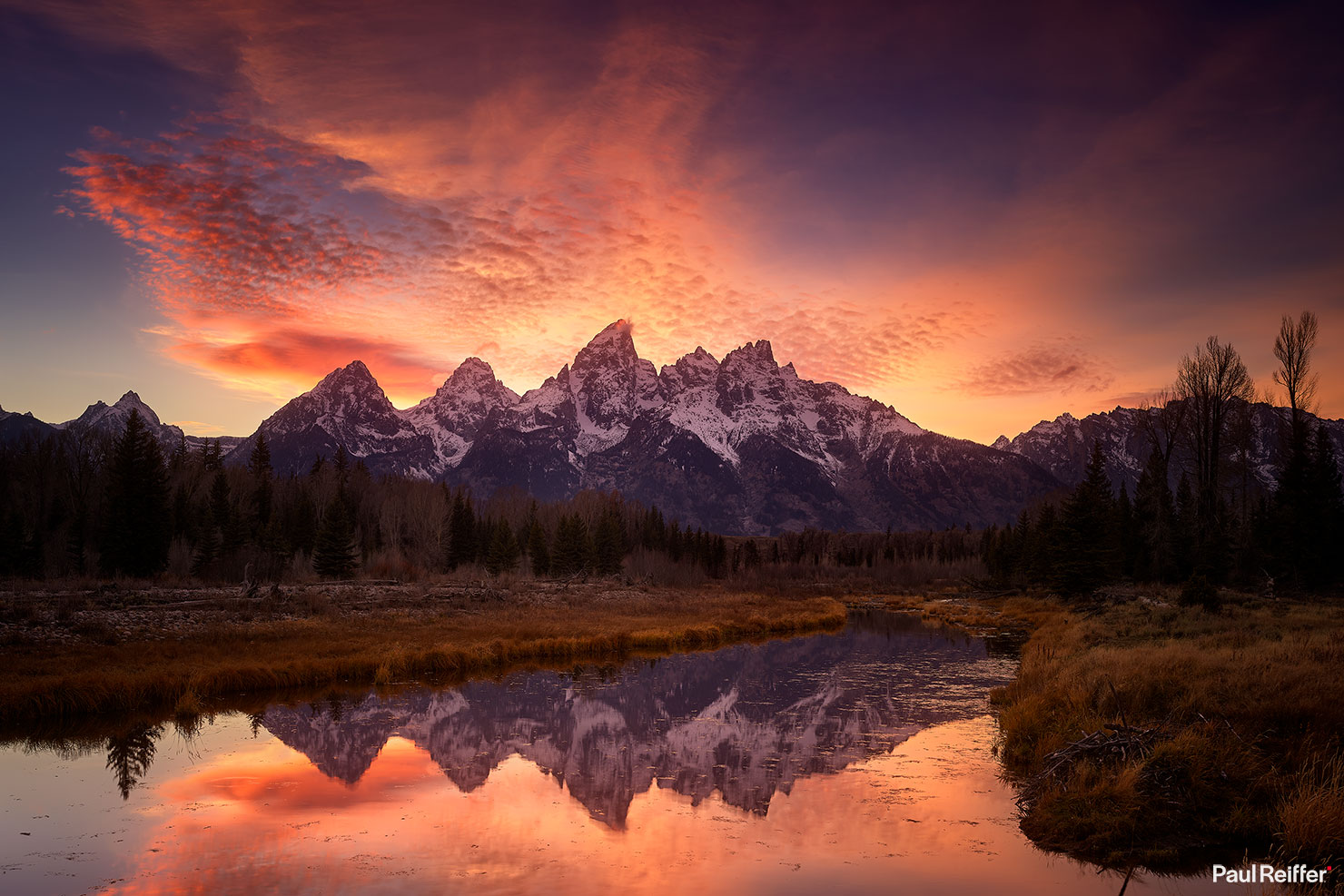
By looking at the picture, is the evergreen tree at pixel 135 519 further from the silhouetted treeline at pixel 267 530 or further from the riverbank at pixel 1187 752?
the riverbank at pixel 1187 752

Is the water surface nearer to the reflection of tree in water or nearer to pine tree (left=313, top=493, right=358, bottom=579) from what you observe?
the reflection of tree in water

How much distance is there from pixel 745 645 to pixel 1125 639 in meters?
23.2

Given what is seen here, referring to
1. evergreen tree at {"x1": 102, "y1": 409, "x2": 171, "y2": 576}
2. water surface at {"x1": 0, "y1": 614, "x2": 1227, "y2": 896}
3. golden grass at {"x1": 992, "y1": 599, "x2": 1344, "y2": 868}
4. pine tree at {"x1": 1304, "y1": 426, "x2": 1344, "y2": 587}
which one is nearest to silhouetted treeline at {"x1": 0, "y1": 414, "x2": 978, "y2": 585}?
evergreen tree at {"x1": 102, "y1": 409, "x2": 171, "y2": 576}

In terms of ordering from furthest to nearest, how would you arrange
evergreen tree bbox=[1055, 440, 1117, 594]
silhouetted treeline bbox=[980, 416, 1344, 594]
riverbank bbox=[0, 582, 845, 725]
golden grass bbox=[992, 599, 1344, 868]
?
evergreen tree bbox=[1055, 440, 1117, 594]
silhouetted treeline bbox=[980, 416, 1344, 594]
riverbank bbox=[0, 582, 845, 725]
golden grass bbox=[992, 599, 1344, 868]

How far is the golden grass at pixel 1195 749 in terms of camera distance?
12.7 metres

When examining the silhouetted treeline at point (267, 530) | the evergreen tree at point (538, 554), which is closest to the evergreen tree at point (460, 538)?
the silhouetted treeline at point (267, 530)

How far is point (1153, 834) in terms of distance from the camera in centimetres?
1299

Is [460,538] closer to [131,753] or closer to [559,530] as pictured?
[559,530]

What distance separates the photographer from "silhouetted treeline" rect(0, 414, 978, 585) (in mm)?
58562

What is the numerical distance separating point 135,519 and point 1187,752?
66389 millimetres

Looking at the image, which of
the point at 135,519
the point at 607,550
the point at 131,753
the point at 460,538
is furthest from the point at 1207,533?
the point at 460,538

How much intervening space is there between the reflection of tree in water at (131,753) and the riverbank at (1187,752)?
62.6 feet

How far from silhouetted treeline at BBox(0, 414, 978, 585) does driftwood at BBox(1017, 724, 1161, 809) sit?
4929 centimetres

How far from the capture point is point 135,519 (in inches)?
2250
